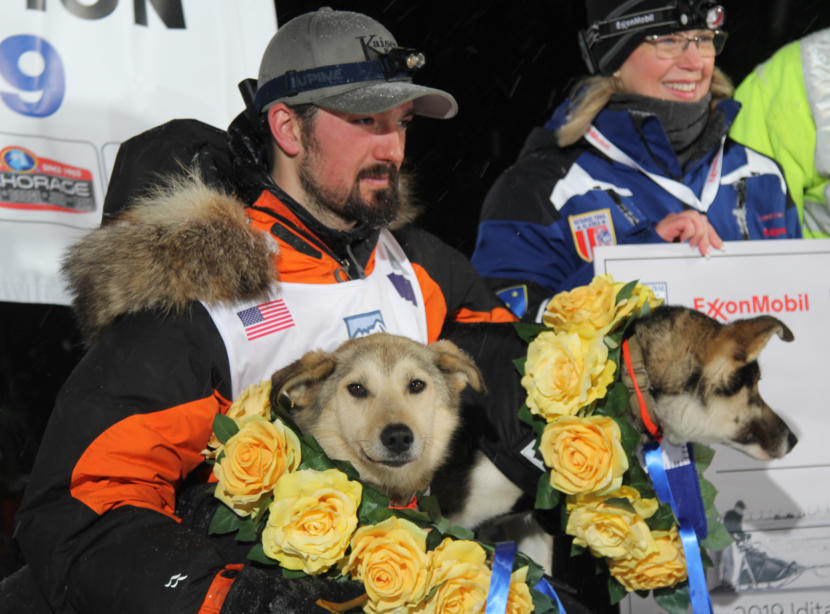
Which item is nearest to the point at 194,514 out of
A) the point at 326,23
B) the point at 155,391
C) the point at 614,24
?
the point at 155,391

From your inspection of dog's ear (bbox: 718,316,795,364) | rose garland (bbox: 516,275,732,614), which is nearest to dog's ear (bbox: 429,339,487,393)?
rose garland (bbox: 516,275,732,614)

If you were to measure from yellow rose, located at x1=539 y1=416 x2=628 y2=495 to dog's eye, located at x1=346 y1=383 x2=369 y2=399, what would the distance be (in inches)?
17.1

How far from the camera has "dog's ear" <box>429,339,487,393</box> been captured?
6.67 feet

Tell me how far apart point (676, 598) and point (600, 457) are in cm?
45

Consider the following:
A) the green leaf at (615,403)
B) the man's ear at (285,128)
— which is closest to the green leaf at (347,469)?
the green leaf at (615,403)

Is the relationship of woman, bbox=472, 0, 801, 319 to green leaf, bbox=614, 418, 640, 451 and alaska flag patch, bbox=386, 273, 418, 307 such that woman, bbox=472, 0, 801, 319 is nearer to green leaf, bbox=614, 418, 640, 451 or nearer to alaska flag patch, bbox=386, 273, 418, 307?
alaska flag patch, bbox=386, 273, 418, 307

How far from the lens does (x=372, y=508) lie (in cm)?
170

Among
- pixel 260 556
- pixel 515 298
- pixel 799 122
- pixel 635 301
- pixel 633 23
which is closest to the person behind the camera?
pixel 260 556

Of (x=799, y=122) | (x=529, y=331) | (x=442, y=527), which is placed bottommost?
(x=442, y=527)

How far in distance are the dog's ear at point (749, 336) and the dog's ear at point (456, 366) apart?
26.0 inches

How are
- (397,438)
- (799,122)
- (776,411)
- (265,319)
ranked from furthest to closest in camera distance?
(799,122), (776,411), (265,319), (397,438)

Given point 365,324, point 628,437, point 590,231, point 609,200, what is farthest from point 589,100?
point 628,437

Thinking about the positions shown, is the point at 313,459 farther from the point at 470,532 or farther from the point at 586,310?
the point at 586,310

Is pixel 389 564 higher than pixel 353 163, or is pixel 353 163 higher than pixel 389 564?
pixel 353 163
